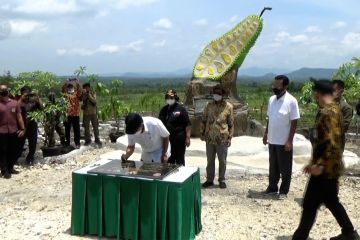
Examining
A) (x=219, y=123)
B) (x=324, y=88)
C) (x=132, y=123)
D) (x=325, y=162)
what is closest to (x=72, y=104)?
(x=219, y=123)

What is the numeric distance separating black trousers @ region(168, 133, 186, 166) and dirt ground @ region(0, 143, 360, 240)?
0.68 meters

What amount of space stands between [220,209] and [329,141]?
222 centimetres

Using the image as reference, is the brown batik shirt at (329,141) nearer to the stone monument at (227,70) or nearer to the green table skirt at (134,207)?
the green table skirt at (134,207)

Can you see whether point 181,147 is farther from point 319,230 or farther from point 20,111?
point 20,111

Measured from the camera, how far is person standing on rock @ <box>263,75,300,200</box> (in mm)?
6512

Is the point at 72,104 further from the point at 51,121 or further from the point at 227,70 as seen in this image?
the point at 227,70

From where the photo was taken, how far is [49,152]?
981cm

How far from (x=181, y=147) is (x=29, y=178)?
10.5ft

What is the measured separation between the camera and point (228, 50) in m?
11.4

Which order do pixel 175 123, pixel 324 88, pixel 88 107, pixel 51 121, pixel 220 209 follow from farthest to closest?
1. pixel 88 107
2. pixel 51 121
3. pixel 175 123
4. pixel 220 209
5. pixel 324 88

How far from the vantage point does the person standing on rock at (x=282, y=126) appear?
6512mm

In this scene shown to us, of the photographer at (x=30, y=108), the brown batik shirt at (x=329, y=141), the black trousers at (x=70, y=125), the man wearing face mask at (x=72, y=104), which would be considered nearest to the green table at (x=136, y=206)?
the brown batik shirt at (x=329, y=141)

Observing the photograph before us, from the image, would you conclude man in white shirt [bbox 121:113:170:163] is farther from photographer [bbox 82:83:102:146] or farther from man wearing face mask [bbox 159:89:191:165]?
photographer [bbox 82:83:102:146]

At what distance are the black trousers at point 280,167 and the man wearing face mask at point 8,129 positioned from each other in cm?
446
